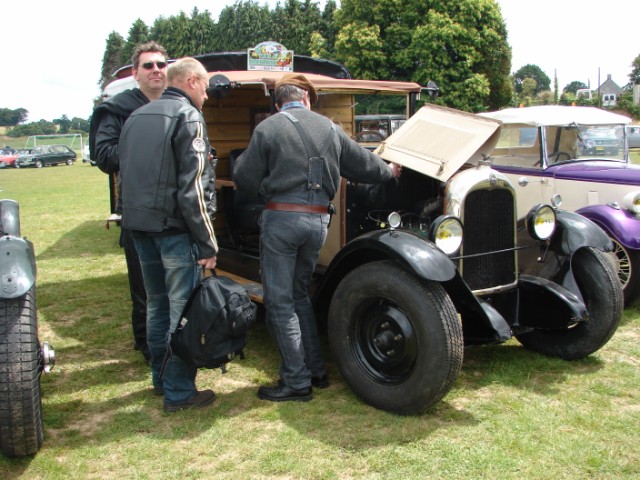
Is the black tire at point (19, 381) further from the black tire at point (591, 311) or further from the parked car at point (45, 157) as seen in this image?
the parked car at point (45, 157)

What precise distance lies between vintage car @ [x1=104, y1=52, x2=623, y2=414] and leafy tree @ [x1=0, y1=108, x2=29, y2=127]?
11244 centimetres

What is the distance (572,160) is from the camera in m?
6.61

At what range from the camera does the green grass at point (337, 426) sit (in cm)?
274

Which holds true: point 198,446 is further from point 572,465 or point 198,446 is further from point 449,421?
point 572,465

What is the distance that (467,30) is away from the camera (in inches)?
1086

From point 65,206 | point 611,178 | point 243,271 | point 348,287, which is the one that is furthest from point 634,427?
point 65,206

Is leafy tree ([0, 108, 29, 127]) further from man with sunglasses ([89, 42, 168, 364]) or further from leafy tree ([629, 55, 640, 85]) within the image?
man with sunglasses ([89, 42, 168, 364])

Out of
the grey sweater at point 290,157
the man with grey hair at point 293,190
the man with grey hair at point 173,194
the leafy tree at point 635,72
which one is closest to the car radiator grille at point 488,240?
the man with grey hair at point 293,190

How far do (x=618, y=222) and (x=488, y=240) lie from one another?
2400mm

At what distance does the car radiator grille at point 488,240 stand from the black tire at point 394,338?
612 millimetres

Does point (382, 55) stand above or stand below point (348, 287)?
above

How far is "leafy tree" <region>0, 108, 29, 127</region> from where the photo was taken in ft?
336

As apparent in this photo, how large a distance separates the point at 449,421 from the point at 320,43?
1307 inches

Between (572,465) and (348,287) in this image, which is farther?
(348,287)
